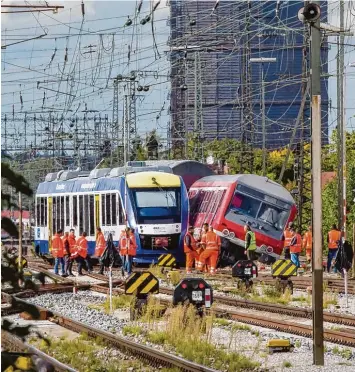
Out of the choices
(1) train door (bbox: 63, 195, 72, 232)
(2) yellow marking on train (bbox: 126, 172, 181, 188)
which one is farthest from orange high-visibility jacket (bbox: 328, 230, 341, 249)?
(1) train door (bbox: 63, 195, 72, 232)

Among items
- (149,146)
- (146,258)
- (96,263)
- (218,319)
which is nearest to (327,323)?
(218,319)

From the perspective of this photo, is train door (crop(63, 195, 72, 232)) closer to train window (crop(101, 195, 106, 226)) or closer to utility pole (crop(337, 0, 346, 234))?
train window (crop(101, 195, 106, 226))

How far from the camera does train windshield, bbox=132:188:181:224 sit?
36938mm

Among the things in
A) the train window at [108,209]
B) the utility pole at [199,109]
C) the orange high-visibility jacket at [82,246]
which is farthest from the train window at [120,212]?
the utility pole at [199,109]

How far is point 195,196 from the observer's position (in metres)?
40.8

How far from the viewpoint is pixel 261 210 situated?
38.3m

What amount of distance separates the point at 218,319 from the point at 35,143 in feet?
237

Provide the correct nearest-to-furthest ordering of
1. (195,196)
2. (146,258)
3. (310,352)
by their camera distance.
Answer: (310,352) < (146,258) < (195,196)

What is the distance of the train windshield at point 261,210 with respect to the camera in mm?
38094

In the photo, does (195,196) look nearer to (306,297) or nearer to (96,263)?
(96,263)

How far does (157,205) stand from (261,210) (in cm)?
361

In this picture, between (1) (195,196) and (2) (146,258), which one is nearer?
(2) (146,258)

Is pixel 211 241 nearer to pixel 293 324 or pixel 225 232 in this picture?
pixel 225 232

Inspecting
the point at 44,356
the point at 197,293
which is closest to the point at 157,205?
the point at 197,293
